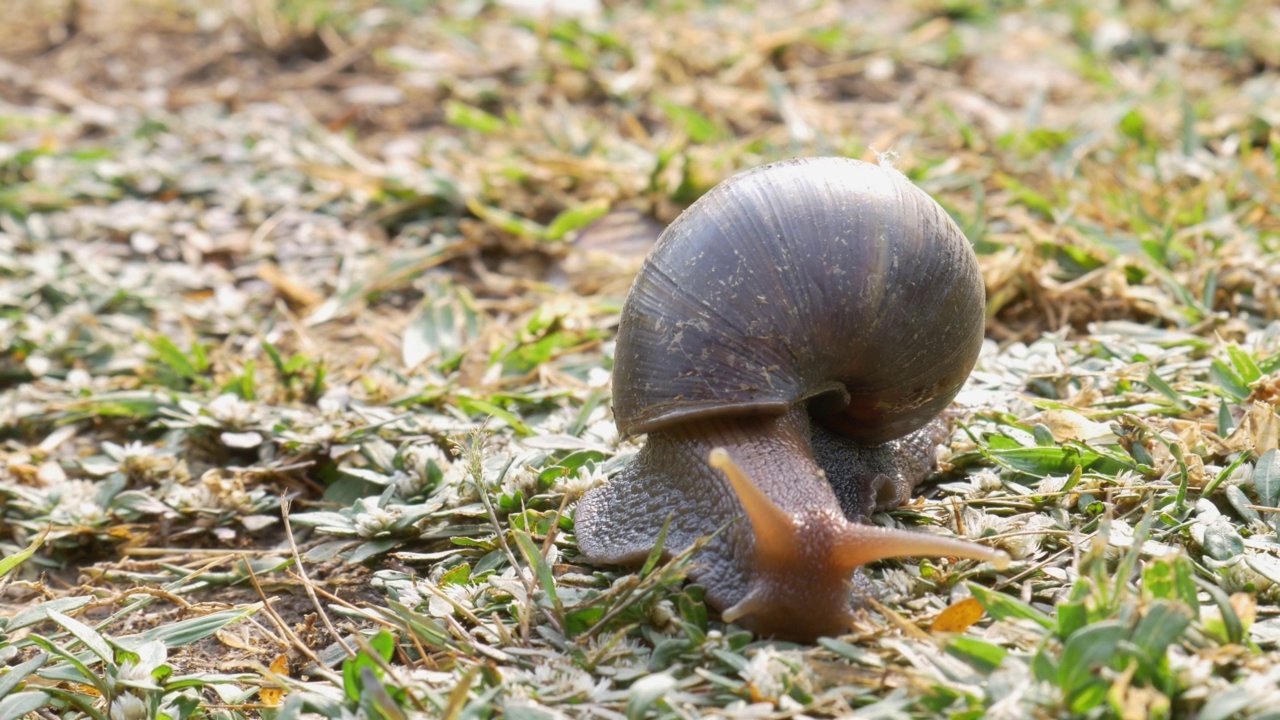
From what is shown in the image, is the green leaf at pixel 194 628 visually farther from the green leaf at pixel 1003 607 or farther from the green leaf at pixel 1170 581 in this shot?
the green leaf at pixel 1170 581

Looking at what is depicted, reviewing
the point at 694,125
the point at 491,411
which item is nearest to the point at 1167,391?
the point at 491,411

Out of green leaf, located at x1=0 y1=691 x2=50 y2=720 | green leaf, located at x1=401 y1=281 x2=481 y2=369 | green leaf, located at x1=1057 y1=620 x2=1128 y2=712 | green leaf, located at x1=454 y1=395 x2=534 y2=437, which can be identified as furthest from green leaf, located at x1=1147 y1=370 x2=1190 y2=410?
green leaf, located at x1=0 y1=691 x2=50 y2=720

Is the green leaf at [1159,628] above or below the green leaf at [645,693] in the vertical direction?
above

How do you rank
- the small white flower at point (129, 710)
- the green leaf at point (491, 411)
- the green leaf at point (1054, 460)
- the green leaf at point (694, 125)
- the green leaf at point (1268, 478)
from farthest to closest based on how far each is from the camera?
1. the green leaf at point (694, 125)
2. the green leaf at point (491, 411)
3. the green leaf at point (1054, 460)
4. the green leaf at point (1268, 478)
5. the small white flower at point (129, 710)

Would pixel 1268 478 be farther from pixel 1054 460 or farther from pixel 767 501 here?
pixel 767 501

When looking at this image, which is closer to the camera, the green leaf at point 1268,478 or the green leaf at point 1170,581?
the green leaf at point 1170,581

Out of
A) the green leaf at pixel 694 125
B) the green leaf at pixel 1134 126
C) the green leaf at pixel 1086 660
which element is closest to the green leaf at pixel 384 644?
the green leaf at pixel 1086 660

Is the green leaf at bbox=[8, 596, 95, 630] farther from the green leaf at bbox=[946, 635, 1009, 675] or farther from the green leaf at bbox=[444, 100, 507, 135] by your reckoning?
the green leaf at bbox=[444, 100, 507, 135]
